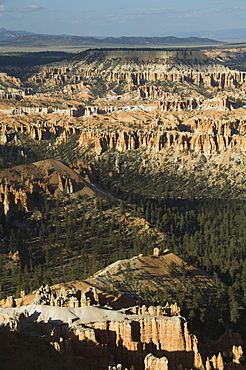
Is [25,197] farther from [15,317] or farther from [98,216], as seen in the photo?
[15,317]

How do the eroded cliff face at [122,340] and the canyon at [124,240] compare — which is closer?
the eroded cliff face at [122,340]

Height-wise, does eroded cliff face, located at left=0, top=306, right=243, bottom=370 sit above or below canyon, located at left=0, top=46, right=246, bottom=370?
above

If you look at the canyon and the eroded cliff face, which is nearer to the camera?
the eroded cliff face

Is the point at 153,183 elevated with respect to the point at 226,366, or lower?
lower

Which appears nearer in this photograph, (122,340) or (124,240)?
(122,340)

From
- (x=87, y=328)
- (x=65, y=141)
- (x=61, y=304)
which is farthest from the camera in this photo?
(x=65, y=141)

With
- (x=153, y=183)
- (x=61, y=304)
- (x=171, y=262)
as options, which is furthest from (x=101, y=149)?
(x=61, y=304)

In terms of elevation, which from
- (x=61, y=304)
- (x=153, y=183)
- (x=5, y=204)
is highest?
(x=61, y=304)

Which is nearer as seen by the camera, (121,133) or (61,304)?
(61,304)

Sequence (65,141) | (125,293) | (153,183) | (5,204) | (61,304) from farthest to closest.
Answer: (65,141) < (153,183) < (5,204) < (125,293) < (61,304)

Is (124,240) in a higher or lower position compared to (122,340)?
lower

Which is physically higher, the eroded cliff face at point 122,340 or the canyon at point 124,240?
the eroded cliff face at point 122,340
